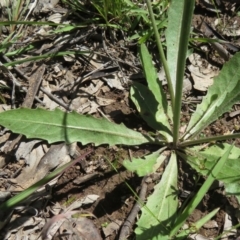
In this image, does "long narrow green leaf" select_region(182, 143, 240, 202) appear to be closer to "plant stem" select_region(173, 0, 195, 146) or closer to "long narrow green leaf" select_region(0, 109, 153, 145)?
"plant stem" select_region(173, 0, 195, 146)

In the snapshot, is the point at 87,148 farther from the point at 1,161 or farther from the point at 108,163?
the point at 1,161

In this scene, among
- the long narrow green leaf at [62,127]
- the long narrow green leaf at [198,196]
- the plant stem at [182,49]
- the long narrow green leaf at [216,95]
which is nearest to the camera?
the plant stem at [182,49]

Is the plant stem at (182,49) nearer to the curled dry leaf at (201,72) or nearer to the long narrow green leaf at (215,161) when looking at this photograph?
the long narrow green leaf at (215,161)

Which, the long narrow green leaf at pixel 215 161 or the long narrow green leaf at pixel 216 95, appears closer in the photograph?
the long narrow green leaf at pixel 215 161

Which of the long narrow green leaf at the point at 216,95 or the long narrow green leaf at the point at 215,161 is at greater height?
the long narrow green leaf at the point at 216,95

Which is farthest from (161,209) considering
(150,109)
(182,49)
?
(182,49)

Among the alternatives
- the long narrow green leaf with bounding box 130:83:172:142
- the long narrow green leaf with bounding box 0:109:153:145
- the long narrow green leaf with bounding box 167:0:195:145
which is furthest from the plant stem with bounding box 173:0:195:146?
the long narrow green leaf with bounding box 0:109:153:145

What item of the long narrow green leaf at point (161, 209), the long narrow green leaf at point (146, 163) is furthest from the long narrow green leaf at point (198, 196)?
the long narrow green leaf at point (146, 163)

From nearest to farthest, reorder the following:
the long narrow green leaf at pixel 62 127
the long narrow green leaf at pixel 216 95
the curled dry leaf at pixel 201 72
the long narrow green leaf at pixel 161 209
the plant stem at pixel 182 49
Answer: the plant stem at pixel 182 49
the long narrow green leaf at pixel 161 209
the long narrow green leaf at pixel 62 127
the long narrow green leaf at pixel 216 95
the curled dry leaf at pixel 201 72
